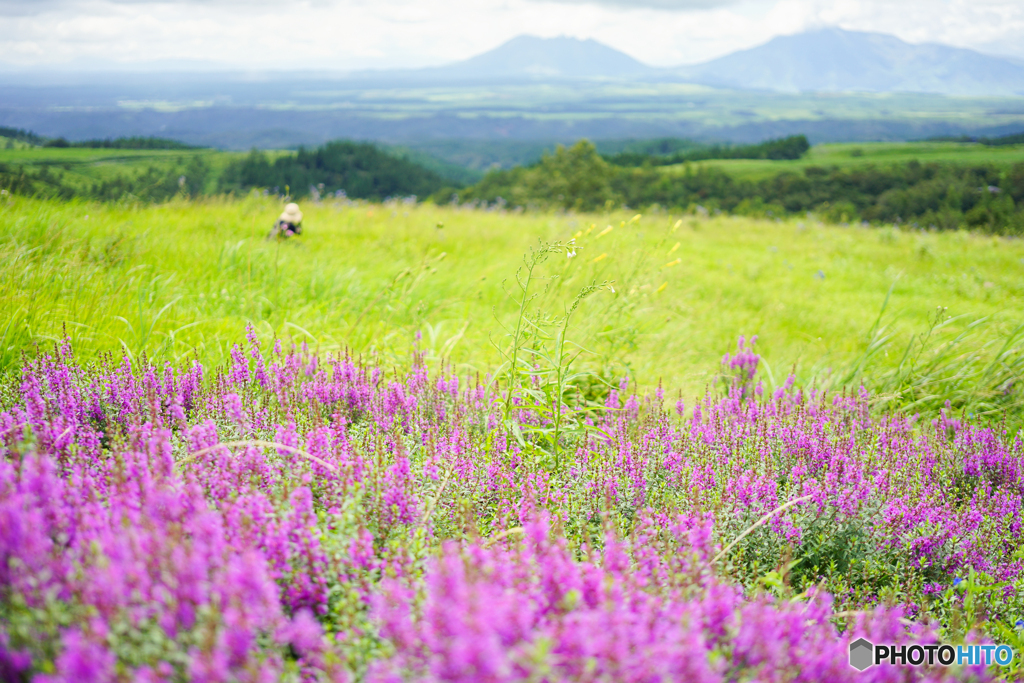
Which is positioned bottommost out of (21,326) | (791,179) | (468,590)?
(468,590)

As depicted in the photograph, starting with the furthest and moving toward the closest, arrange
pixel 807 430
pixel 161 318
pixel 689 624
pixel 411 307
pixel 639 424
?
1. pixel 411 307
2. pixel 161 318
3. pixel 639 424
4. pixel 807 430
5. pixel 689 624

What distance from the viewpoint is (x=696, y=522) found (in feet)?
6.02

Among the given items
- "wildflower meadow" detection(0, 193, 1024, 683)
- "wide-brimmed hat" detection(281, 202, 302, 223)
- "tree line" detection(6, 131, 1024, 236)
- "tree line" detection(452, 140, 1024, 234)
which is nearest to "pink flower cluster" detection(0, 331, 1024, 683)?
Answer: "wildflower meadow" detection(0, 193, 1024, 683)

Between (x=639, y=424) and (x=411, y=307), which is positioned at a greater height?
(x=411, y=307)

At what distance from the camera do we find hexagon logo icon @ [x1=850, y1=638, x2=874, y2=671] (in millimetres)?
1489

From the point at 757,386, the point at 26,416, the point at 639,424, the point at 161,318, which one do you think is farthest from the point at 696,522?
the point at 161,318

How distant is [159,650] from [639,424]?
8.46ft

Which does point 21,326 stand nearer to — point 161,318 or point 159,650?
point 161,318

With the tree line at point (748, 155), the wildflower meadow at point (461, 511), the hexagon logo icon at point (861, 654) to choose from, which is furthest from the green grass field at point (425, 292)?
the tree line at point (748, 155)

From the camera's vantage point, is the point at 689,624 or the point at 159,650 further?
the point at 689,624

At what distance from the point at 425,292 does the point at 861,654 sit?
5.49 metres

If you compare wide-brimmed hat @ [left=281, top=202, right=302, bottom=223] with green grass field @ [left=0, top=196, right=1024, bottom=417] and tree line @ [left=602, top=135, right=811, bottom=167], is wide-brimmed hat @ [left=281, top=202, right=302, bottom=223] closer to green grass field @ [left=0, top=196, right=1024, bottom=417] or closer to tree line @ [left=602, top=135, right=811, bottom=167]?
green grass field @ [left=0, top=196, right=1024, bottom=417]

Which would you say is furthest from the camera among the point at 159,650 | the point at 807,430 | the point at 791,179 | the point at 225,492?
the point at 791,179

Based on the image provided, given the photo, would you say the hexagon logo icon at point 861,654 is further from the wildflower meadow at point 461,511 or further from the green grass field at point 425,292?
the green grass field at point 425,292
